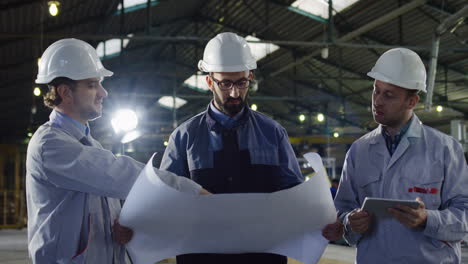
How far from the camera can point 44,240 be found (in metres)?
2.14

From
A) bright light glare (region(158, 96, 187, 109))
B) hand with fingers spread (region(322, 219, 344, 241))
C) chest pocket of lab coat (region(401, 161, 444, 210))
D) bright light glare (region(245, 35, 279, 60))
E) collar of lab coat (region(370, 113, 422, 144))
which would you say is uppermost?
bright light glare (region(245, 35, 279, 60))

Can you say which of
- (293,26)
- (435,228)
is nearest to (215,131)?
(435,228)

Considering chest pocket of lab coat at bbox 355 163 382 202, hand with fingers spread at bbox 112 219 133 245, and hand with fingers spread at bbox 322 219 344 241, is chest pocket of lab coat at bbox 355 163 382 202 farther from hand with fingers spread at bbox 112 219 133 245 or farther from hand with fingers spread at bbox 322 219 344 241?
hand with fingers spread at bbox 112 219 133 245

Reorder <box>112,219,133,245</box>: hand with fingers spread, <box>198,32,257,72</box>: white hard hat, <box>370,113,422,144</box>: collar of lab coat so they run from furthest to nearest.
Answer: <box>370,113,422,144</box>: collar of lab coat, <box>198,32,257,72</box>: white hard hat, <box>112,219,133,245</box>: hand with fingers spread

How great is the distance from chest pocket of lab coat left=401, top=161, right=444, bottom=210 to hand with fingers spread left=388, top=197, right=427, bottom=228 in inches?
6.5

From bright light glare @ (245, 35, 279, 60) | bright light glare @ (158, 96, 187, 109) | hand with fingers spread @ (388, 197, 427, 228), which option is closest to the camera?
hand with fingers spread @ (388, 197, 427, 228)

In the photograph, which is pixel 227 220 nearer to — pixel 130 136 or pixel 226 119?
pixel 226 119

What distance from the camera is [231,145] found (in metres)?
2.30

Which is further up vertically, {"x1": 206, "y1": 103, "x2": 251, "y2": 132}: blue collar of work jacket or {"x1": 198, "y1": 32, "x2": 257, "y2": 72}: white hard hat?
{"x1": 198, "y1": 32, "x2": 257, "y2": 72}: white hard hat

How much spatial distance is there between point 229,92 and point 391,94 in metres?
0.84

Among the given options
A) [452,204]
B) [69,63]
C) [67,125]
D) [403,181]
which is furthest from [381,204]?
[69,63]

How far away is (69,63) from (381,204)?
152cm

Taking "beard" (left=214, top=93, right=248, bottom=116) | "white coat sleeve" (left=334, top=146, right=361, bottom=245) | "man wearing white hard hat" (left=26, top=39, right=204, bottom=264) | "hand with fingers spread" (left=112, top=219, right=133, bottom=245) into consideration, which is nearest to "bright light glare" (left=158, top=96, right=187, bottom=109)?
"white coat sleeve" (left=334, top=146, right=361, bottom=245)

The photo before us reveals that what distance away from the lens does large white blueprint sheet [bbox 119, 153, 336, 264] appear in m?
1.81
